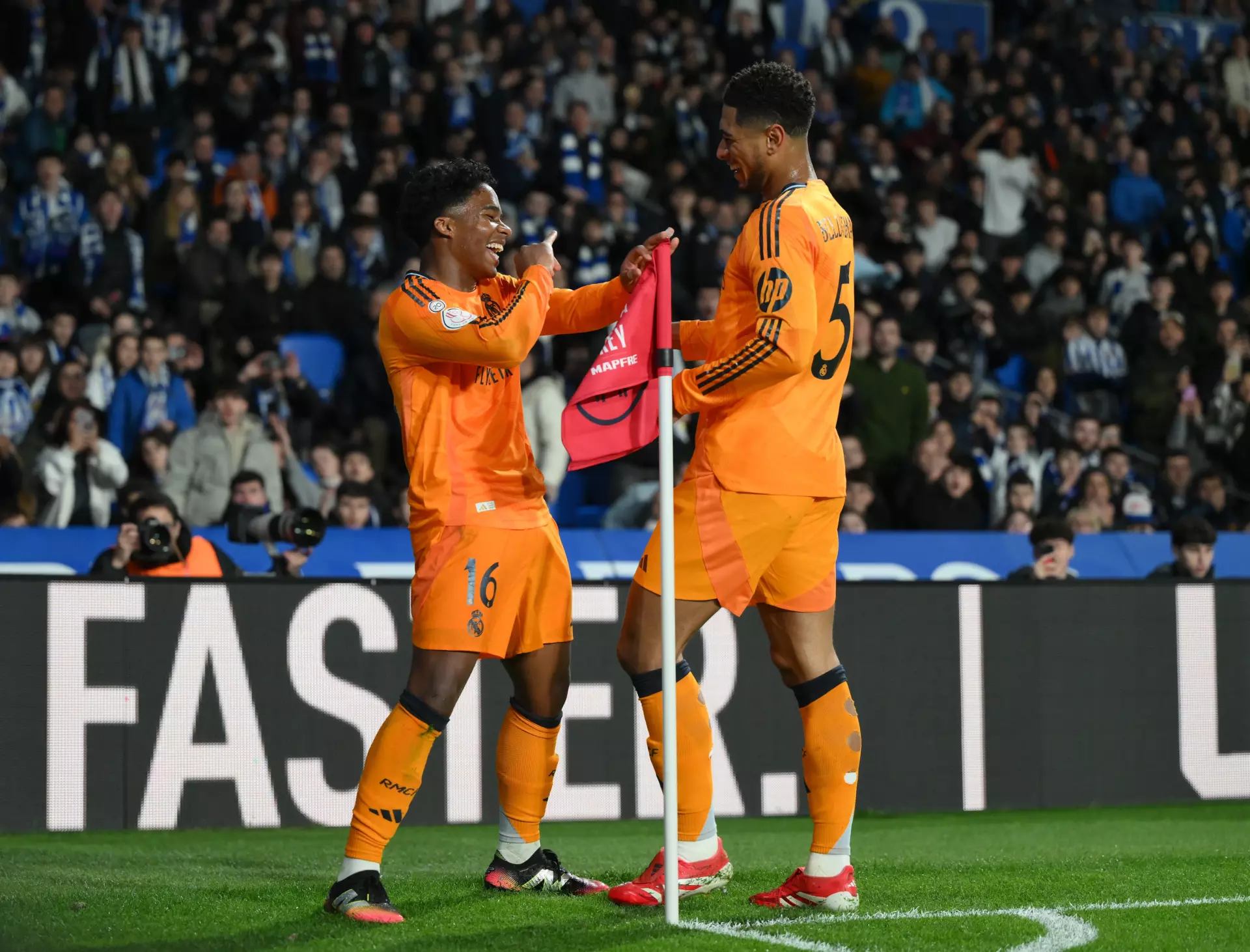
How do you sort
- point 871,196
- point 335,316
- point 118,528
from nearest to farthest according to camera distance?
point 118,528
point 335,316
point 871,196

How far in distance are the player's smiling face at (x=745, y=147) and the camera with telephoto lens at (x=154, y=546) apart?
436 cm

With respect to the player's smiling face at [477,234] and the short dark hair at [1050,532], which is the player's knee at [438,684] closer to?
the player's smiling face at [477,234]

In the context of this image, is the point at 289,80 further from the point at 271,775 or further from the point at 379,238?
the point at 271,775

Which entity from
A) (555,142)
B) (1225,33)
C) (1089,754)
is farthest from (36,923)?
(1225,33)

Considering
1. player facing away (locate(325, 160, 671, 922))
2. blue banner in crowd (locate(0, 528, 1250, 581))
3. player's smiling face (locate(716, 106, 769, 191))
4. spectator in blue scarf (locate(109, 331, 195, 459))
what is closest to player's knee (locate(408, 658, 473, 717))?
player facing away (locate(325, 160, 671, 922))

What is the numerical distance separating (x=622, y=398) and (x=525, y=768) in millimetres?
1298

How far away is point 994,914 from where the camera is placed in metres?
4.69

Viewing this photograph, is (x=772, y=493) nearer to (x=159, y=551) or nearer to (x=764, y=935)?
(x=764, y=935)

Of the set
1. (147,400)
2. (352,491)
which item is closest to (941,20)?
(147,400)

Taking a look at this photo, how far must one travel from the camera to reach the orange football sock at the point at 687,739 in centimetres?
483

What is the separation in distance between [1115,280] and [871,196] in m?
2.53

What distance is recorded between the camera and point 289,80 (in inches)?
605

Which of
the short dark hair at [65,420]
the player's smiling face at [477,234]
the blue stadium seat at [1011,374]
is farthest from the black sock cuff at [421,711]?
the blue stadium seat at [1011,374]

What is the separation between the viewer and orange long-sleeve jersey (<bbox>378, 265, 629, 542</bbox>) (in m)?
4.90
